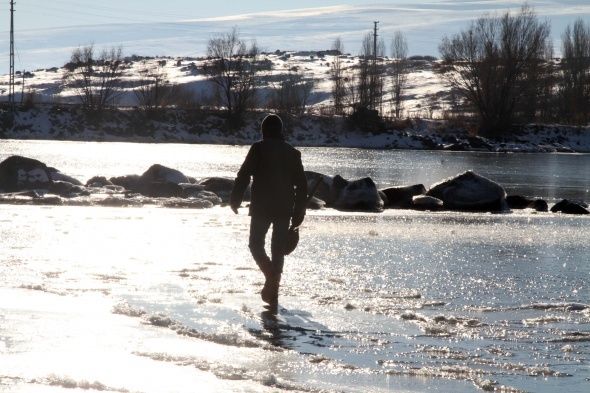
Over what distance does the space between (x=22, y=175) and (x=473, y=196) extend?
11.5m

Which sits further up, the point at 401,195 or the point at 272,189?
the point at 272,189

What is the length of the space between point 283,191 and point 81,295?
211 centimetres

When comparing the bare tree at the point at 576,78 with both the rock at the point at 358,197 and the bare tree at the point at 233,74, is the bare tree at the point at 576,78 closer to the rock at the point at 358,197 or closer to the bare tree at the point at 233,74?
the bare tree at the point at 233,74

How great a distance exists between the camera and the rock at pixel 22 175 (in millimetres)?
22484

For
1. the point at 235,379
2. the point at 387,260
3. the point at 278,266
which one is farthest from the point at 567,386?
the point at 387,260

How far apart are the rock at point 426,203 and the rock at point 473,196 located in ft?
0.71

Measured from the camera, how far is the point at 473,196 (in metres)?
21.8

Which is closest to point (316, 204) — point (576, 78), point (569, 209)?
point (569, 209)

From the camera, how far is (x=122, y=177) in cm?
2470

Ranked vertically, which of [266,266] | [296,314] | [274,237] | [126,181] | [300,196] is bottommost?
[296,314]

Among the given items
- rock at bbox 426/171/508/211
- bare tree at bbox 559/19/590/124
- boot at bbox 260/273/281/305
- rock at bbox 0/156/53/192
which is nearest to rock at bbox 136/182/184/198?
rock at bbox 0/156/53/192

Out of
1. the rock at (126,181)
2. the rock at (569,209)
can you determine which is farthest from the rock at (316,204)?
the rock at (569,209)

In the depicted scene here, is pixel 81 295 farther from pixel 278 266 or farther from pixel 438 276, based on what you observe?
pixel 438 276

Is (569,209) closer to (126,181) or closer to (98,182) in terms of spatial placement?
(126,181)
